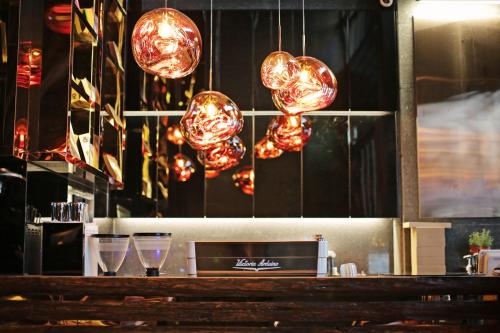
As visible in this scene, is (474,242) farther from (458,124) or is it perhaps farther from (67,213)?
(67,213)

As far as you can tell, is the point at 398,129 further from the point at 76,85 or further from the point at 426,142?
the point at 76,85

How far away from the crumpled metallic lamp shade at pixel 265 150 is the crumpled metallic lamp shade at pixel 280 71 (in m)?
2.51

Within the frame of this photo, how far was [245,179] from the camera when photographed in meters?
6.77

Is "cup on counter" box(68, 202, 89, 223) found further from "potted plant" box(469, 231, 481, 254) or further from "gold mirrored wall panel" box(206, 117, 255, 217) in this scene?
"potted plant" box(469, 231, 481, 254)

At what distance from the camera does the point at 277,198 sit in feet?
22.1

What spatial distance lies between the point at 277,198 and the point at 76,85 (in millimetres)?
3330

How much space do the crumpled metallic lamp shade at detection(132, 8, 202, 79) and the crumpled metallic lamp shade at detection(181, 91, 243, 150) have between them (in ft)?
0.65

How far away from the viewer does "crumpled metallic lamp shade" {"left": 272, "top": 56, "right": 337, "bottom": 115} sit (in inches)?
134

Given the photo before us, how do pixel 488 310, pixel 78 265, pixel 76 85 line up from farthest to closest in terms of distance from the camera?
pixel 76 85, pixel 78 265, pixel 488 310

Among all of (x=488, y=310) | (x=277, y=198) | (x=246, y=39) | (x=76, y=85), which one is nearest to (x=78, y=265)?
(x=76, y=85)

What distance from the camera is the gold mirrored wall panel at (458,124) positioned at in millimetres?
6613

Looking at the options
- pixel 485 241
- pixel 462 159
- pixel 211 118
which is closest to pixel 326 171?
pixel 462 159

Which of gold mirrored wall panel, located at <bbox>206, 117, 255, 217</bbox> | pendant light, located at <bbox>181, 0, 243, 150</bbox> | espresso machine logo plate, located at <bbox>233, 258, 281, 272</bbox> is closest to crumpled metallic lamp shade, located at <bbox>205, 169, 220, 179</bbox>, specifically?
gold mirrored wall panel, located at <bbox>206, 117, 255, 217</bbox>

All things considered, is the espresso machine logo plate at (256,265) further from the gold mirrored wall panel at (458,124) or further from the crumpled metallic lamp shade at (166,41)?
the gold mirrored wall panel at (458,124)
